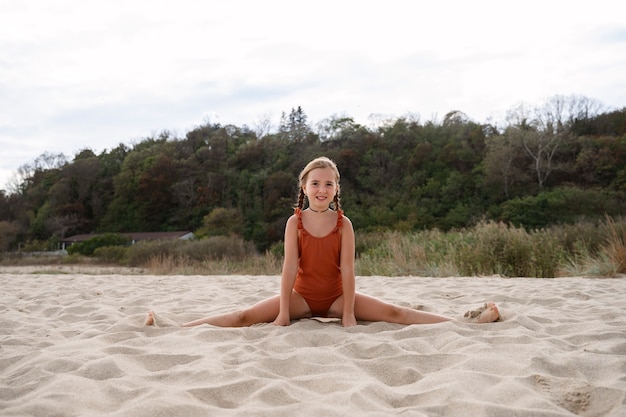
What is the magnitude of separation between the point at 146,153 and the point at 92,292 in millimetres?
37005

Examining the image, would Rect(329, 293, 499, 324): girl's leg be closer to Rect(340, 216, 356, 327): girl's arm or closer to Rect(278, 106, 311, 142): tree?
Rect(340, 216, 356, 327): girl's arm

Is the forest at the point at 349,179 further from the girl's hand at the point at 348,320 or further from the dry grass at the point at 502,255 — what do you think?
the girl's hand at the point at 348,320

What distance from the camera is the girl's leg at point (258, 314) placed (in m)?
3.54

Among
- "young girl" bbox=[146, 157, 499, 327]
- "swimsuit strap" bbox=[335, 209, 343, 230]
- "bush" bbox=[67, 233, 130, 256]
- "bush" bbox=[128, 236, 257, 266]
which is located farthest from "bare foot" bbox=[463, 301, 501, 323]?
"bush" bbox=[67, 233, 130, 256]

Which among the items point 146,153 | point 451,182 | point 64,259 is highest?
point 146,153

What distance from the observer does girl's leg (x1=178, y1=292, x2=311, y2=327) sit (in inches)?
139

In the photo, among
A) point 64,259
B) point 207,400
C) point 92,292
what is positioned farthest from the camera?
point 64,259

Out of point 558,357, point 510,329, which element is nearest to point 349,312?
point 510,329

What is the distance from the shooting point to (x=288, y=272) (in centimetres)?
340

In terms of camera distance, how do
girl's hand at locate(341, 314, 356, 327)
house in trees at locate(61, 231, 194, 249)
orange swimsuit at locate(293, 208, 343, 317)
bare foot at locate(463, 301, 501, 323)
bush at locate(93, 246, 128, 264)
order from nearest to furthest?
bare foot at locate(463, 301, 501, 323)
girl's hand at locate(341, 314, 356, 327)
orange swimsuit at locate(293, 208, 343, 317)
bush at locate(93, 246, 128, 264)
house in trees at locate(61, 231, 194, 249)

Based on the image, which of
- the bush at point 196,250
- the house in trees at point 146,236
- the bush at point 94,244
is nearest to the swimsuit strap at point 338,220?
the bush at point 196,250

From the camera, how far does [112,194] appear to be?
3966cm

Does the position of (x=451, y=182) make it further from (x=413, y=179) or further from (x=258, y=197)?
(x=258, y=197)

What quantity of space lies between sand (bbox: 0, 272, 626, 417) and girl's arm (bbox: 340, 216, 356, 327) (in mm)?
117
